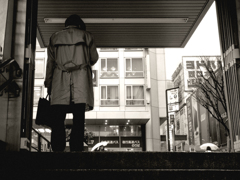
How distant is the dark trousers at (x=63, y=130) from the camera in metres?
5.02

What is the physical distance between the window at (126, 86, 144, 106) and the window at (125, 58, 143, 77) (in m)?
1.23

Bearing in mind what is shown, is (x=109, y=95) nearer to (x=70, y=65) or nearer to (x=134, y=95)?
(x=134, y=95)

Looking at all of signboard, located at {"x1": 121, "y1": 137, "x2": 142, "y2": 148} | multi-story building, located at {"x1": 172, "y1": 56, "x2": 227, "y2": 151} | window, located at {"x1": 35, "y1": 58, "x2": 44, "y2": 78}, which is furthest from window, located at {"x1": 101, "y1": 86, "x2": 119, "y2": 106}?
multi-story building, located at {"x1": 172, "y1": 56, "x2": 227, "y2": 151}

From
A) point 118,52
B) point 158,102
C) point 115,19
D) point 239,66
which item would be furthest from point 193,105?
point 239,66

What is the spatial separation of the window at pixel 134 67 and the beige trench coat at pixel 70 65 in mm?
27534

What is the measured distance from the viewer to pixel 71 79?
5148 mm

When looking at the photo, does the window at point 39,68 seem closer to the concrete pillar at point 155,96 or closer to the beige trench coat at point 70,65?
the concrete pillar at point 155,96

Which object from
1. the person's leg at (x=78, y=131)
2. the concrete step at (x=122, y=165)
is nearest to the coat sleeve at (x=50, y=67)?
the person's leg at (x=78, y=131)

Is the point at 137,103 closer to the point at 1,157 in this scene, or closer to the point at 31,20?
the point at 31,20

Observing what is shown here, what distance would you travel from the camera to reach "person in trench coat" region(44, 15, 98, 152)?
5.05 m

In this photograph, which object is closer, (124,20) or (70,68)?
(70,68)

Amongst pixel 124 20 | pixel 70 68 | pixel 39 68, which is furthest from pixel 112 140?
pixel 70 68

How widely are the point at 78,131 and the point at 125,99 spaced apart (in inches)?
1067

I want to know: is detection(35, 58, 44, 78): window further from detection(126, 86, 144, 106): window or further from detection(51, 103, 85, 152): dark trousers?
detection(51, 103, 85, 152): dark trousers
